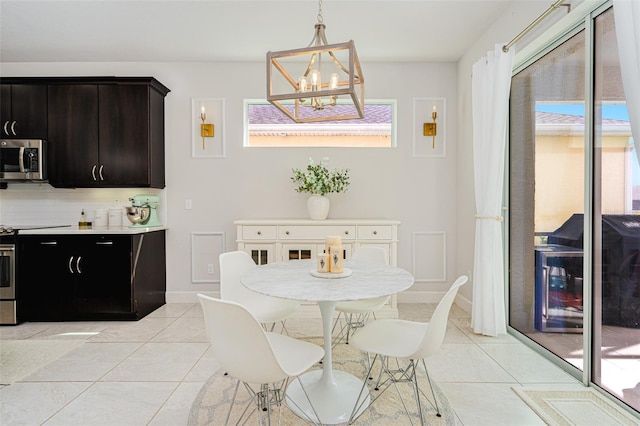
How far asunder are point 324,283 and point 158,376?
1454mm

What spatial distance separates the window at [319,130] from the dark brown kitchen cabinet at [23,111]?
2.13 m

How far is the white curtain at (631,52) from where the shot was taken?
1512mm

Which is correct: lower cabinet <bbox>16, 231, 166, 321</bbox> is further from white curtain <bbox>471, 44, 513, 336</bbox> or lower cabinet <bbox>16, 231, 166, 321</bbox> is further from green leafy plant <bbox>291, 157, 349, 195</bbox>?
white curtain <bbox>471, 44, 513, 336</bbox>

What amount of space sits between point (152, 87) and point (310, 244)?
7.91 feet

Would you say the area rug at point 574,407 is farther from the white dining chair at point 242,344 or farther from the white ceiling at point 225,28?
the white ceiling at point 225,28

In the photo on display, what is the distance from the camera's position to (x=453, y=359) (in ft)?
8.42

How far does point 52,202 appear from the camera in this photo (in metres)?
3.97

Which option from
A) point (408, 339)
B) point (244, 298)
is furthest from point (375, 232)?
point (408, 339)

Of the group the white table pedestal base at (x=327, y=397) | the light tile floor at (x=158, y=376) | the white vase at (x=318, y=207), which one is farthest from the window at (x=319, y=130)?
the white table pedestal base at (x=327, y=397)

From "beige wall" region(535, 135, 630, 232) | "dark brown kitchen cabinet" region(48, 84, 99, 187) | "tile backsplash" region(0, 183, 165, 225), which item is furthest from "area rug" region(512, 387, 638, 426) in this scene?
"dark brown kitchen cabinet" region(48, 84, 99, 187)

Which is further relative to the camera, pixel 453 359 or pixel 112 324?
pixel 112 324

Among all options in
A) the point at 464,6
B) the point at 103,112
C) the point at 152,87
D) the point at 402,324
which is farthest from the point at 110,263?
the point at 464,6

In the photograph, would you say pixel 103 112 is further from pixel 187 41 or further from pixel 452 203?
pixel 452 203

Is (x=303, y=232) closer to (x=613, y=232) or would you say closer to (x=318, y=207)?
(x=318, y=207)
